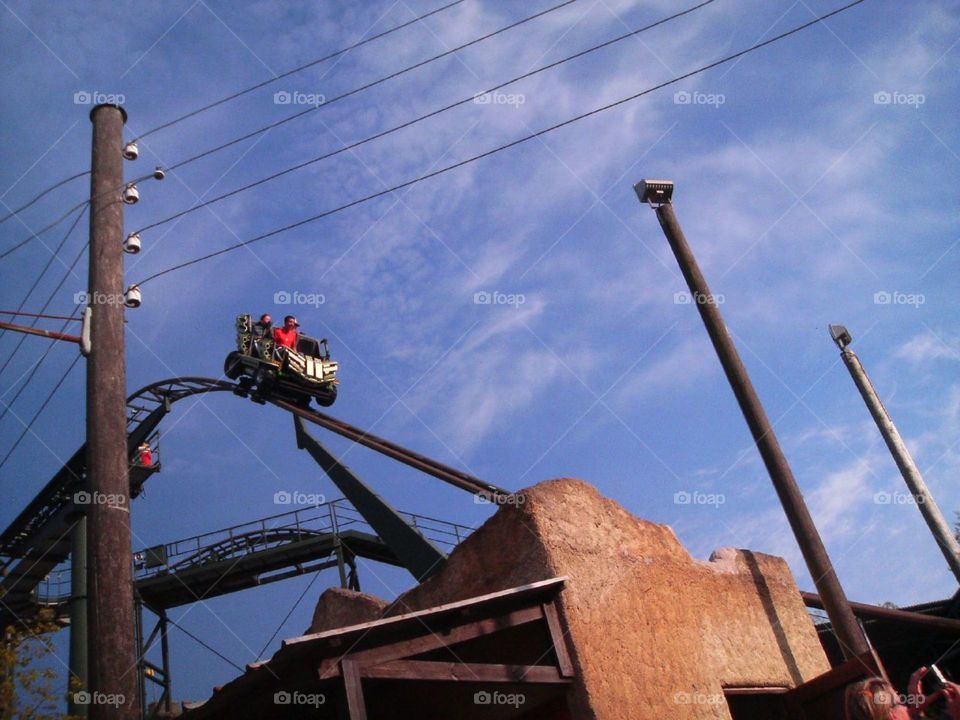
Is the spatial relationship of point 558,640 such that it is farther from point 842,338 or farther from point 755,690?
point 842,338

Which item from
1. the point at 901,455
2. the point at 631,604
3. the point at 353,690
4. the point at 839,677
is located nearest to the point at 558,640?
the point at 631,604

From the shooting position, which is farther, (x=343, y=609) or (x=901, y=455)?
(x=901, y=455)

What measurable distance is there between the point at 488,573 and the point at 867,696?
4.33 meters

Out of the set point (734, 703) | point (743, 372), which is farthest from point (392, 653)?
point (743, 372)

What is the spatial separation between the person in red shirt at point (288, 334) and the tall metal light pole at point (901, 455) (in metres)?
12.0

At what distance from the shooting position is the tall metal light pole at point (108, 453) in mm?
6273

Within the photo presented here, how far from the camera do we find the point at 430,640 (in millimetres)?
6953

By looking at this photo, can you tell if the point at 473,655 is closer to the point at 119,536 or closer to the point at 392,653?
the point at 392,653

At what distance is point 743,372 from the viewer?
1159cm

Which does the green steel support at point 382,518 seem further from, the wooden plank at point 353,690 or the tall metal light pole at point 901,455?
the tall metal light pole at point 901,455

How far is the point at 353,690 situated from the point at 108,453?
2.85 metres

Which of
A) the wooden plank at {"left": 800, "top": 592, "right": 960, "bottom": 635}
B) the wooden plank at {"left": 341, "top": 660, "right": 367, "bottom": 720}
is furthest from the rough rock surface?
the wooden plank at {"left": 800, "top": 592, "right": 960, "bottom": 635}

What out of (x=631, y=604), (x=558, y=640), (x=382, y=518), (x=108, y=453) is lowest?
(x=558, y=640)

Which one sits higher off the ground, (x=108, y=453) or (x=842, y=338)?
(x=842, y=338)
